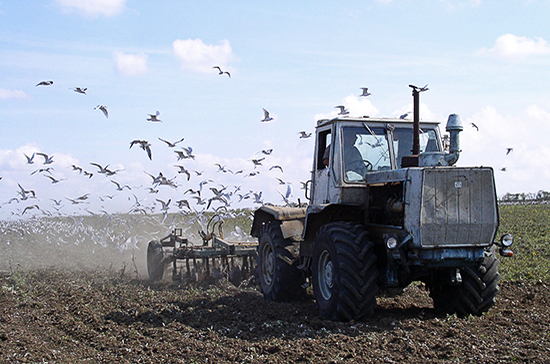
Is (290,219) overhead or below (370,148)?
below


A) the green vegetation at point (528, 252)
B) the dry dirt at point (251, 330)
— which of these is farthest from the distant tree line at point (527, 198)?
the dry dirt at point (251, 330)

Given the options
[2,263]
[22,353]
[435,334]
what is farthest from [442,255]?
[2,263]

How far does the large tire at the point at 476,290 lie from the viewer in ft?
22.8

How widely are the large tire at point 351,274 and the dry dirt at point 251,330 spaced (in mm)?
205

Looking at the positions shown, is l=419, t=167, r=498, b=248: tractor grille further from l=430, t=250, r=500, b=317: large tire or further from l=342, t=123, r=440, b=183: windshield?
l=342, t=123, r=440, b=183: windshield

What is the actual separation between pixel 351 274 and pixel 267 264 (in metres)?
3.30

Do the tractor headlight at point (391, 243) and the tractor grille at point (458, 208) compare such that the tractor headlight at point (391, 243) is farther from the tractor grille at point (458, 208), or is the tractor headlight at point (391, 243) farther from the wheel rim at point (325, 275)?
the wheel rim at point (325, 275)

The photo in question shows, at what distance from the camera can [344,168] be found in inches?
308

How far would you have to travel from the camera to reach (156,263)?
1220cm

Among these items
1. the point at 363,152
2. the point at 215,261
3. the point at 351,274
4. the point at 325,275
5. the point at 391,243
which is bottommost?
the point at 215,261

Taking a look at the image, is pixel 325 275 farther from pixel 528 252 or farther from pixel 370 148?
pixel 528 252

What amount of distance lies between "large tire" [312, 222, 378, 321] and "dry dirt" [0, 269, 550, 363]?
8.1 inches

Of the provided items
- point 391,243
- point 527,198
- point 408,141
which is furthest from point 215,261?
point 527,198

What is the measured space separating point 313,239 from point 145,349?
117 inches
